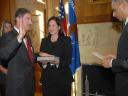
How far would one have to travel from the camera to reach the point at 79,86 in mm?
5328

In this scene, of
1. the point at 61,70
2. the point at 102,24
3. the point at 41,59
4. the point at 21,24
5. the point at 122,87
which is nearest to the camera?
the point at 122,87

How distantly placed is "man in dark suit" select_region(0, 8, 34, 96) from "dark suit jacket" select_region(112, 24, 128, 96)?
3.27 ft

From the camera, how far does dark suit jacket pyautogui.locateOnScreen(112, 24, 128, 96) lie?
2.68 m

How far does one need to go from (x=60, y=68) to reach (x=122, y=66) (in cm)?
133

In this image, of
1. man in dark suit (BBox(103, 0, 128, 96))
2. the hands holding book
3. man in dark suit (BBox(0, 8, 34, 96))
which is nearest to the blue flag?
the hands holding book

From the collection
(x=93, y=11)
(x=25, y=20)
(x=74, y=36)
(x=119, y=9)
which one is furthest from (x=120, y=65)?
(x=93, y=11)

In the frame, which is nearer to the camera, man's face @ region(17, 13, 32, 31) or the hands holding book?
man's face @ region(17, 13, 32, 31)

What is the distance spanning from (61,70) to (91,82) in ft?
4.39

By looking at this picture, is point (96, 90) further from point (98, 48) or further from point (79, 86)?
point (98, 48)

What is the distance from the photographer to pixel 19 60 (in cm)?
302

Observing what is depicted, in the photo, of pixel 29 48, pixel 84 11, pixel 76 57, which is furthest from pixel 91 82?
pixel 29 48

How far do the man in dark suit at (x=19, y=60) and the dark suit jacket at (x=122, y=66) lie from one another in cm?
100

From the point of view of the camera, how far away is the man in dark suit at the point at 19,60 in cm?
285

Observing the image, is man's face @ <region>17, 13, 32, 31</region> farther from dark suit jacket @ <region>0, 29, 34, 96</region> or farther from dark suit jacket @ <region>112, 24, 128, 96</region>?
dark suit jacket @ <region>112, 24, 128, 96</region>
